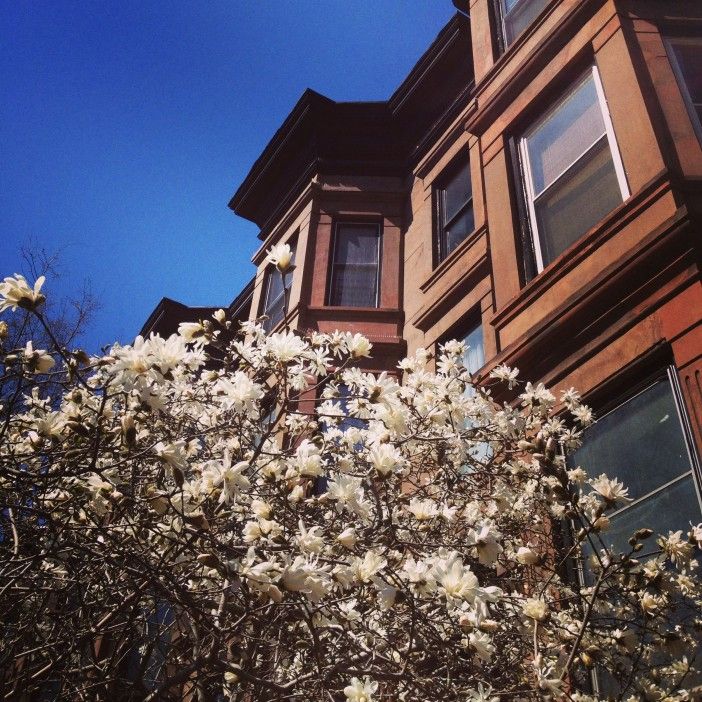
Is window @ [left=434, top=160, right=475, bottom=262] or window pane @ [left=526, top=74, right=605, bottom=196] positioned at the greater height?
window @ [left=434, top=160, right=475, bottom=262]

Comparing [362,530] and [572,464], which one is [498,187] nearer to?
[572,464]

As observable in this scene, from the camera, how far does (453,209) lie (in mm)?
9445

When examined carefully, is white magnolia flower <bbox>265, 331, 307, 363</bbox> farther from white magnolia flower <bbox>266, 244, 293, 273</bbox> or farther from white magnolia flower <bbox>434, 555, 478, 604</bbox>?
white magnolia flower <bbox>434, 555, 478, 604</bbox>

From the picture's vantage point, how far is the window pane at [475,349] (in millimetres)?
7295

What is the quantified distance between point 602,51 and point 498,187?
63.5 inches

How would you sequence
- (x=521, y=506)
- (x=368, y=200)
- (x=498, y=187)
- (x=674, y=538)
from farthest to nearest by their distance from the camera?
1. (x=368, y=200)
2. (x=498, y=187)
3. (x=521, y=506)
4. (x=674, y=538)

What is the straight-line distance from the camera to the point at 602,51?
5969mm

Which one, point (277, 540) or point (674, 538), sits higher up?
point (674, 538)

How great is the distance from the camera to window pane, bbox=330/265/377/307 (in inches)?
396

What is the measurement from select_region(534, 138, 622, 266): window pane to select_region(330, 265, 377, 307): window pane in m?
4.10

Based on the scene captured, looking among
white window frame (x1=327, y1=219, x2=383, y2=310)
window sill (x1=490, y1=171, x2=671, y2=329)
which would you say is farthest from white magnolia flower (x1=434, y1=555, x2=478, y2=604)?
white window frame (x1=327, y1=219, x2=383, y2=310)

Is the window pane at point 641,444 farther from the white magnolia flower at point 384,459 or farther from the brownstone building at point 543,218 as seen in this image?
the white magnolia flower at point 384,459

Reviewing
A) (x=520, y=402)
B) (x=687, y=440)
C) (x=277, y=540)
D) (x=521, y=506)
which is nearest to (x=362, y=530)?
(x=277, y=540)

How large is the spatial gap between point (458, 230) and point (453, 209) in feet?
1.70
